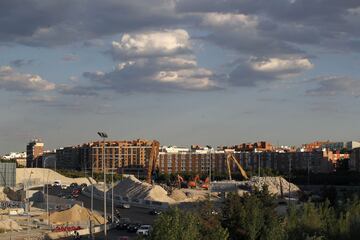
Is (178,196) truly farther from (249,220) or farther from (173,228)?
Answer: (173,228)

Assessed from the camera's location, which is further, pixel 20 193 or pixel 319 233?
pixel 20 193

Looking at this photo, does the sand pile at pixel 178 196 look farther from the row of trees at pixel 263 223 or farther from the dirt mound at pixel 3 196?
the row of trees at pixel 263 223

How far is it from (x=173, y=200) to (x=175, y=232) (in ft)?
240

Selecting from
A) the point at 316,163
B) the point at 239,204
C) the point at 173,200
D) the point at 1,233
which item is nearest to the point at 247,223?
the point at 239,204

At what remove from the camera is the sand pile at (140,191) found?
3861 inches

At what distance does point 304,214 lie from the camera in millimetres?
44656

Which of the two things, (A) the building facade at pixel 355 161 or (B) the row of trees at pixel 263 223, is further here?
(A) the building facade at pixel 355 161

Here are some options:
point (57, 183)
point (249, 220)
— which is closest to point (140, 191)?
point (57, 183)

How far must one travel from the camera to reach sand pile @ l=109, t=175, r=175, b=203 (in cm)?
9806

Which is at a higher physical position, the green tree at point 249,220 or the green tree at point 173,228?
the green tree at point 173,228

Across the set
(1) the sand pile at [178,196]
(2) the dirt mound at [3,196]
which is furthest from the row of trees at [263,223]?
(2) the dirt mound at [3,196]

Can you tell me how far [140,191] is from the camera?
105 meters

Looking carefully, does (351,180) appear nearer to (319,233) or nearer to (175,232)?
(319,233)

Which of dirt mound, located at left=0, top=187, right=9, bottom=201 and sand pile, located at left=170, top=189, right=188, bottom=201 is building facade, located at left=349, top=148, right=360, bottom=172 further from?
dirt mound, located at left=0, top=187, right=9, bottom=201
